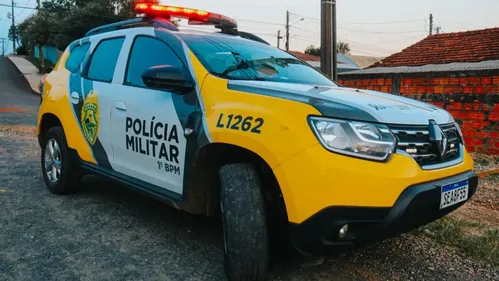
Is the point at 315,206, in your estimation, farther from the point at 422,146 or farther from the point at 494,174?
the point at 494,174

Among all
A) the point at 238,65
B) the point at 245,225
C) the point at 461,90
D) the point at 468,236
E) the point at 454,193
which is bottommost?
the point at 468,236

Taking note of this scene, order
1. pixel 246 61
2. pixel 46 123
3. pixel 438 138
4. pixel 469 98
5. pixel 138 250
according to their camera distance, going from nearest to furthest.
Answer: pixel 438 138
pixel 138 250
pixel 246 61
pixel 46 123
pixel 469 98

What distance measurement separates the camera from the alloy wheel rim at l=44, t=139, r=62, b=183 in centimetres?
451

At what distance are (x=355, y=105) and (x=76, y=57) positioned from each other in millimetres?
3142

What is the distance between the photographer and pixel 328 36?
6.00 meters

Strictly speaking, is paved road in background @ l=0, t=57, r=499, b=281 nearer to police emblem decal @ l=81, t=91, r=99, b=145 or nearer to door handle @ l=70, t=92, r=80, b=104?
police emblem decal @ l=81, t=91, r=99, b=145

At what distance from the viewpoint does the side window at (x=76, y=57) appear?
14.2ft

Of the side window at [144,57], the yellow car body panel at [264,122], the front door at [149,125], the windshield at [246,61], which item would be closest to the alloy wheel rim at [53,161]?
the front door at [149,125]

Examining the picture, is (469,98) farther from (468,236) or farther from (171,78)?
(171,78)

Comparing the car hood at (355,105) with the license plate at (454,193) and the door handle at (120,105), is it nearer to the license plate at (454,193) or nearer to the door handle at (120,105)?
the license plate at (454,193)

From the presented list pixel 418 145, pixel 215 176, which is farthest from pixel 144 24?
pixel 418 145

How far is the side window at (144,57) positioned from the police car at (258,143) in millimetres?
13

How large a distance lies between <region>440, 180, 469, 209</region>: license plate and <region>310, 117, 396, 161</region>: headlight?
0.46 metres

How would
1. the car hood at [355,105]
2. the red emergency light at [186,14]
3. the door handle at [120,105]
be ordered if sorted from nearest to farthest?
the car hood at [355,105] → the door handle at [120,105] → the red emergency light at [186,14]
